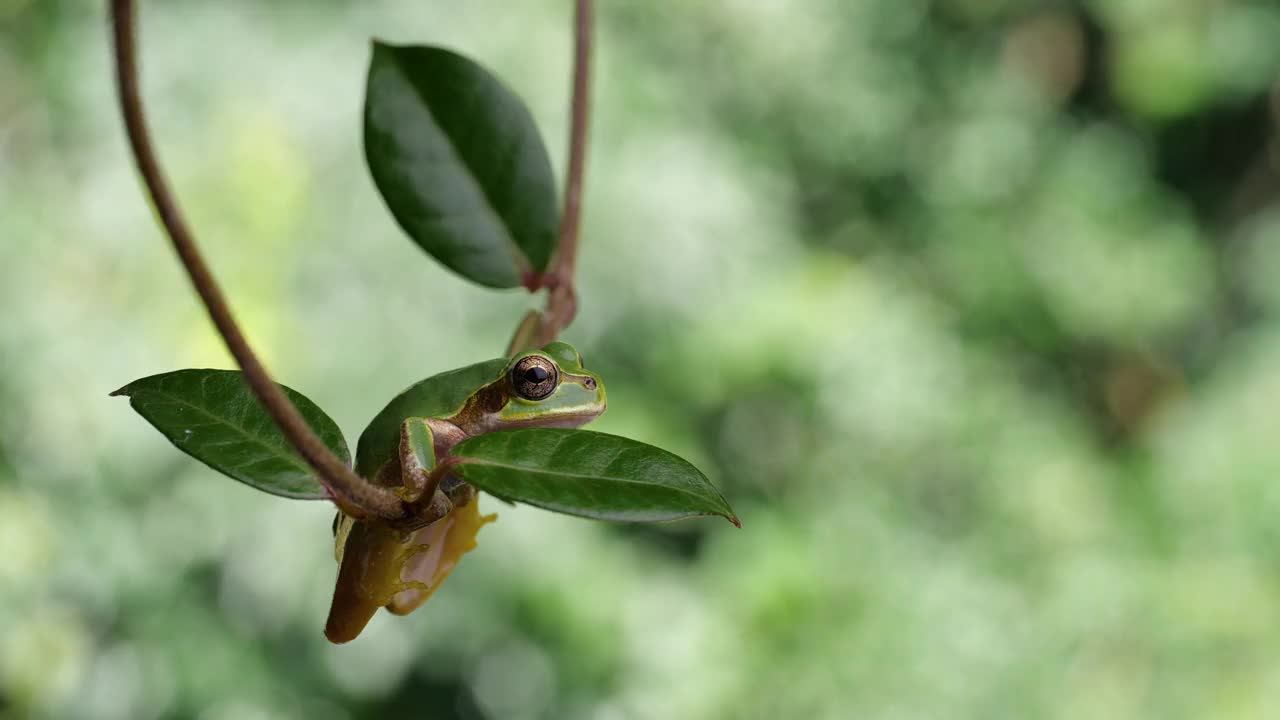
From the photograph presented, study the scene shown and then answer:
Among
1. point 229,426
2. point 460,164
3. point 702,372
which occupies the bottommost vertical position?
point 229,426

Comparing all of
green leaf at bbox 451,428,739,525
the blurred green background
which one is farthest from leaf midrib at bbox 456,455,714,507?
the blurred green background

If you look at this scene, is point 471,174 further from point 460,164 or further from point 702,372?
point 702,372

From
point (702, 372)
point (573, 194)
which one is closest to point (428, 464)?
point (573, 194)

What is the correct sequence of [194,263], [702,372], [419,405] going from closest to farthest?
1. [194,263]
2. [419,405]
3. [702,372]

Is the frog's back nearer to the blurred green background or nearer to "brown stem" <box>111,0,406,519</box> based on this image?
"brown stem" <box>111,0,406,519</box>

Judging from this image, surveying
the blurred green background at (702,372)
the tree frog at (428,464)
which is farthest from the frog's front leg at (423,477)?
the blurred green background at (702,372)

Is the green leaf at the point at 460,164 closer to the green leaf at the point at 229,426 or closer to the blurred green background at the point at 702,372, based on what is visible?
the green leaf at the point at 229,426
